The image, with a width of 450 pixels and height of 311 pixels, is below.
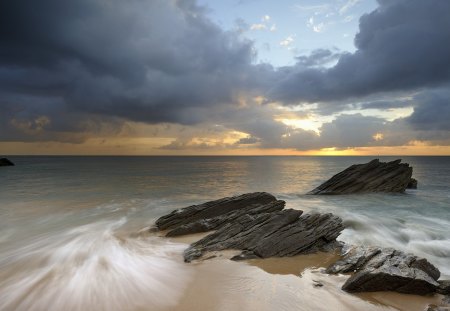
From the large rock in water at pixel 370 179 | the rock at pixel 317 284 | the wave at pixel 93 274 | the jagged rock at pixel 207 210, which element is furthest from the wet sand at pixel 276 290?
the large rock in water at pixel 370 179

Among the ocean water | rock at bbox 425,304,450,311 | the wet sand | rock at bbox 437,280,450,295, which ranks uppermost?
rock at bbox 437,280,450,295

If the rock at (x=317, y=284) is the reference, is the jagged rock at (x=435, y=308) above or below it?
above

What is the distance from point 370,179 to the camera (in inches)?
1548

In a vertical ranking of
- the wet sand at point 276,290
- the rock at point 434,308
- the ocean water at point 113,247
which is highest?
the rock at point 434,308

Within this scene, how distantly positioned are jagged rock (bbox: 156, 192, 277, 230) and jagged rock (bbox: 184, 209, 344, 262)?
3.64 m

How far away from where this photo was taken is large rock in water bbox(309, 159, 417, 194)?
38.4m

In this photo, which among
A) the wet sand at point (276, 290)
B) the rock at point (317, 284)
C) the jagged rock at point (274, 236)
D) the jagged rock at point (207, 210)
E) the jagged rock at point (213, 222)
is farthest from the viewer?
the jagged rock at point (207, 210)

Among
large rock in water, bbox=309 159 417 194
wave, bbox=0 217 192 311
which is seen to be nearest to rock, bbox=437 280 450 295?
wave, bbox=0 217 192 311

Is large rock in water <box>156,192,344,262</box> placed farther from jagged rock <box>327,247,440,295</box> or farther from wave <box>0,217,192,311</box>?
jagged rock <box>327,247,440,295</box>

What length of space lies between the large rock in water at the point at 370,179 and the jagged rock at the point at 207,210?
20765 millimetres

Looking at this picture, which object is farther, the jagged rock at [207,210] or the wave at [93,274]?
the jagged rock at [207,210]

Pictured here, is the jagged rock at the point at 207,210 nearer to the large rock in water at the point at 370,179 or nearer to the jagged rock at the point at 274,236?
the jagged rock at the point at 274,236

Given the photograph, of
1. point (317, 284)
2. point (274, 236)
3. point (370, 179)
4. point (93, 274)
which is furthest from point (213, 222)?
point (370, 179)

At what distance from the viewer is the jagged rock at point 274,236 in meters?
13.1
